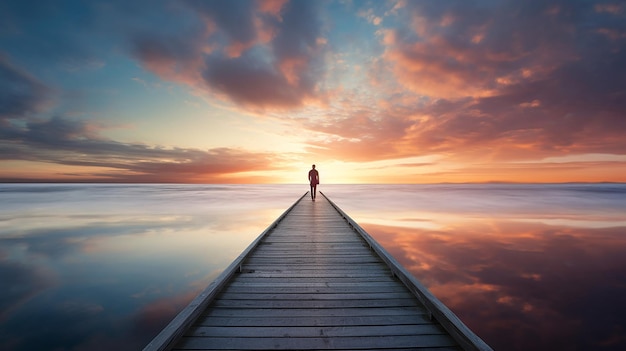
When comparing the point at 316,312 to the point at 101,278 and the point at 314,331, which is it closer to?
the point at 314,331

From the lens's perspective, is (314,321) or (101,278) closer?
(314,321)

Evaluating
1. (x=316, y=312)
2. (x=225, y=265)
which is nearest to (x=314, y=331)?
(x=316, y=312)

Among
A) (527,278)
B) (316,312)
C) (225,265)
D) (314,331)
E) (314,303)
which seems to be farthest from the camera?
(225,265)

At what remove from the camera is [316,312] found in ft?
10.2

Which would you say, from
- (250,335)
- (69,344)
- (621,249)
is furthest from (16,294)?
(621,249)

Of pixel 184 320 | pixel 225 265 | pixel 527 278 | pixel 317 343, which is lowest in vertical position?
pixel 225 265

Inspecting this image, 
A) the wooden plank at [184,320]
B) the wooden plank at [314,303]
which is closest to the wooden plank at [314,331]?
the wooden plank at [184,320]

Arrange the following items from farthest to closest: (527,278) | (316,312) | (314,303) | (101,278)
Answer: (101,278)
(527,278)
(314,303)
(316,312)

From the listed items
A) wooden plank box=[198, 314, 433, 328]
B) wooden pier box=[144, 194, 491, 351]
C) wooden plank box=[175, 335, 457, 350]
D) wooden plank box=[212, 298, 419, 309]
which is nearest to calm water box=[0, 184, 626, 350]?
wooden pier box=[144, 194, 491, 351]

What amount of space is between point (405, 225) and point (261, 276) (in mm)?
12596

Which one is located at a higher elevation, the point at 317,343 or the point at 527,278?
the point at 317,343

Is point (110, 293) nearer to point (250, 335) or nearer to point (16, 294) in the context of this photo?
point (16, 294)

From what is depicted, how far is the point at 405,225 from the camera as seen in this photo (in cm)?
1524

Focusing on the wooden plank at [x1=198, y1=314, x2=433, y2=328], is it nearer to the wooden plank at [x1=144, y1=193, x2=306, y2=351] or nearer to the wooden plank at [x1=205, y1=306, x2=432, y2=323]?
the wooden plank at [x1=205, y1=306, x2=432, y2=323]
